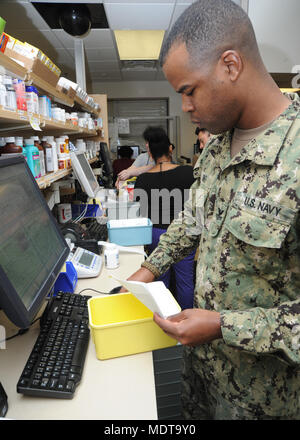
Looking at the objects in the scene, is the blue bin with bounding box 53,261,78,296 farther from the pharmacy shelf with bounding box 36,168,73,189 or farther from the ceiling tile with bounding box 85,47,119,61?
the ceiling tile with bounding box 85,47,119,61

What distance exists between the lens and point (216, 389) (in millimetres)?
1031

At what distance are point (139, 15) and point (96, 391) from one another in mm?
4102

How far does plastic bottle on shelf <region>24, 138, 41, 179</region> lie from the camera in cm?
140

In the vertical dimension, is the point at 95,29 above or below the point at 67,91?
above

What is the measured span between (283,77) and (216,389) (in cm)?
263

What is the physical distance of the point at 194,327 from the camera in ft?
2.67

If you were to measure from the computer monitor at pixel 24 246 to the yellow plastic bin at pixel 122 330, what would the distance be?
0.59ft

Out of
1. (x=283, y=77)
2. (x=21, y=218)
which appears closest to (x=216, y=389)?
(x=21, y=218)

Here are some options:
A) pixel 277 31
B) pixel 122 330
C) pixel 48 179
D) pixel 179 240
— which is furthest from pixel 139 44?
pixel 122 330

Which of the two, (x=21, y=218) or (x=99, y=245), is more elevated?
(x=21, y=218)

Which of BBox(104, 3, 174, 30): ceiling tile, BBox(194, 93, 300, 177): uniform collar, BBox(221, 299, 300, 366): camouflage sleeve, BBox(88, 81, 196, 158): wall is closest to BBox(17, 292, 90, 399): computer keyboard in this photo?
BBox(221, 299, 300, 366): camouflage sleeve

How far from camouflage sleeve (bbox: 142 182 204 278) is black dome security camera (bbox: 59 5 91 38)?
3144mm

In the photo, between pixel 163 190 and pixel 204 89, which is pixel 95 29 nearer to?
pixel 163 190

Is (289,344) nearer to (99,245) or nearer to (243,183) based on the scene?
(243,183)
